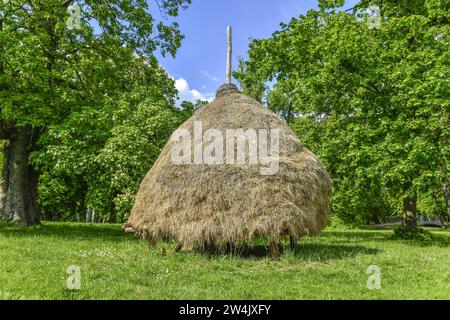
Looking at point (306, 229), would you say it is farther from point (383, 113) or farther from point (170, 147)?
point (383, 113)

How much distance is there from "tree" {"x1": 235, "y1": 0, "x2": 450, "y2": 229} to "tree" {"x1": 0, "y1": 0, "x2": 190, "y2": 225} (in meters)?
6.98

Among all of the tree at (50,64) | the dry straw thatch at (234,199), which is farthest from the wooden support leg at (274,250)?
the tree at (50,64)

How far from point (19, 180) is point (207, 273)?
12295mm

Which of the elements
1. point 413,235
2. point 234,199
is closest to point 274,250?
point 234,199

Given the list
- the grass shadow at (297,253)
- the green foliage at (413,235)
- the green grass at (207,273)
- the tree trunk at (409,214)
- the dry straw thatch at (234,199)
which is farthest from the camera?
Answer: the tree trunk at (409,214)

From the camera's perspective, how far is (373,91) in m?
18.0

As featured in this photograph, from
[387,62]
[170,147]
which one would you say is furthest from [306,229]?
[387,62]

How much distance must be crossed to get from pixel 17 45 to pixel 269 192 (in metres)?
11.2

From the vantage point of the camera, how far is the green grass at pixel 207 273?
6.81m

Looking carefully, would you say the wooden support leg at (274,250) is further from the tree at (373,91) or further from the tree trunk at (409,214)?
the tree trunk at (409,214)

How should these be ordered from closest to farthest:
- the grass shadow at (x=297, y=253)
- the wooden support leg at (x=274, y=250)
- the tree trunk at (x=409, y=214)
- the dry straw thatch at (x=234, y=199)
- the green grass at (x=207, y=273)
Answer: the green grass at (x=207, y=273) < the dry straw thatch at (x=234, y=199) < the wooden support leg at (x=274, y=250) < the grass shadow at (x=297, y=253) < the tree trunk at (x=409, y=214)

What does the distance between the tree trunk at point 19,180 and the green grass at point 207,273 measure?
5.26 m

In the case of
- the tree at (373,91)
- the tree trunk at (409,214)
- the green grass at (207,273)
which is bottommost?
the green grass at (207,273)
